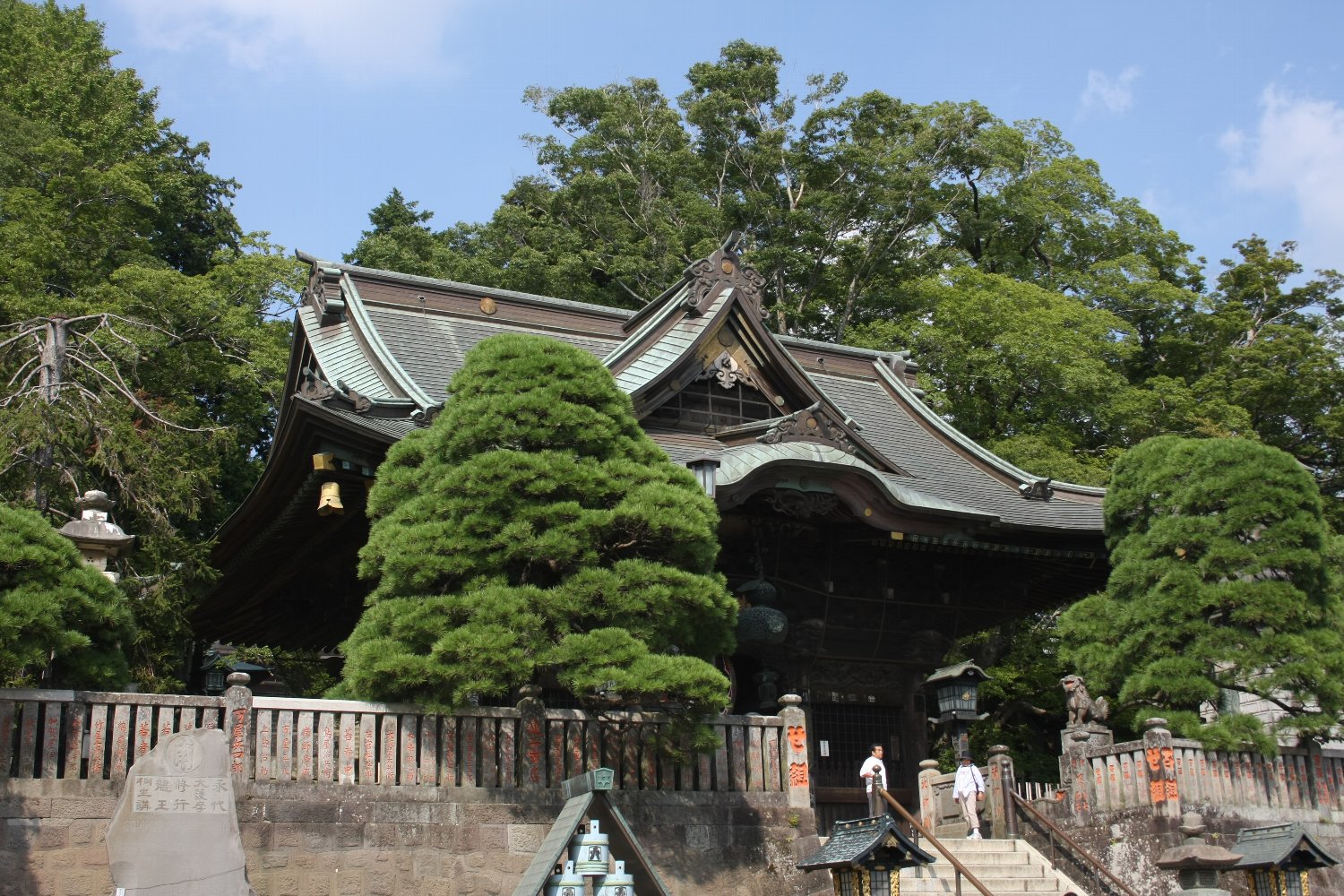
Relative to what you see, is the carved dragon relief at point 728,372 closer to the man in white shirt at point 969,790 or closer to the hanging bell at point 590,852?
the man in white shirt at point 969,790

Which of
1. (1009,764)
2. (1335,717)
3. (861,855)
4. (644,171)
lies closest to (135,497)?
(861,855)

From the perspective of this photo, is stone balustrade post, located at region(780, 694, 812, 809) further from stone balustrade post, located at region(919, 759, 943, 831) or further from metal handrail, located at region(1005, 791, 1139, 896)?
stone balustrade post, located at region(919, 759, 943, 831)

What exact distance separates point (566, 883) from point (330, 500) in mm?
5951

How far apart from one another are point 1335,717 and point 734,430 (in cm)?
730

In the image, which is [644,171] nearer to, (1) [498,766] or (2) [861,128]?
(2) [861,128]

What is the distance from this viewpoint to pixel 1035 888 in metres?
13.8

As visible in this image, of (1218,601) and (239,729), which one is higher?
(1218,601)

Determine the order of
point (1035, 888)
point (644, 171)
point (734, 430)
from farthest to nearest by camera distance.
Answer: point (644, 171)
point (734, 430)
point (1035, 888)

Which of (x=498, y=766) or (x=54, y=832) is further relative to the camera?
(x=498, y=766)

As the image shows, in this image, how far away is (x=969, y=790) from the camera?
580 inches

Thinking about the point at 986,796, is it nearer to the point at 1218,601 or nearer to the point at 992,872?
the point at 992,872

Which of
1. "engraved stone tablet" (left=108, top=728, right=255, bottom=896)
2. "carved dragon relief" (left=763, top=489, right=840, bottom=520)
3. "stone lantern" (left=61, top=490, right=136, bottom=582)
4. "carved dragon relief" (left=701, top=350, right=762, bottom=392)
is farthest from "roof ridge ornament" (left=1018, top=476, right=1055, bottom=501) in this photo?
"engraved stone tablet" (left=108, top=728, right=255, bottom=896)

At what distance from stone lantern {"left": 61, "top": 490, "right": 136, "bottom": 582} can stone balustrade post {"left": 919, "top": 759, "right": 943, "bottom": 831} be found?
8989 millimetres

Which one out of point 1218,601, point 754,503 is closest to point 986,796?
point 1218,601
